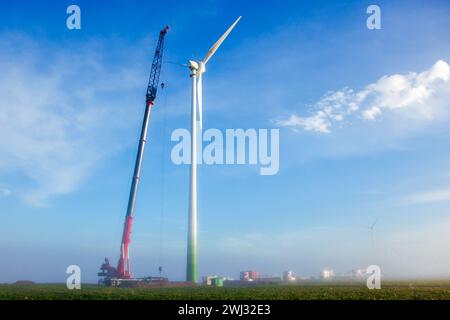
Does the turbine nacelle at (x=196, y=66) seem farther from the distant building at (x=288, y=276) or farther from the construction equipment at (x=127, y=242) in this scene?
the distant building at (x=288, y=276)

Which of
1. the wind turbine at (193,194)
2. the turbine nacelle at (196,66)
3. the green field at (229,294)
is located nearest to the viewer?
the green field at (229,294)

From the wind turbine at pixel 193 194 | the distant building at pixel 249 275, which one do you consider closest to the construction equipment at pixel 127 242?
the wind turbine at pixel 193 194

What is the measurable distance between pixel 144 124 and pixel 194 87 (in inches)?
617

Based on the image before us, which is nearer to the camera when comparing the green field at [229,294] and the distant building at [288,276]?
the green field at [229,294]

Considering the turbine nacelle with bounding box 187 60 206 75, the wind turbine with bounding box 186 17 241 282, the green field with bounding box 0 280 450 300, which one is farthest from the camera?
the turbine nacelle with bounding box 187 60 206 75

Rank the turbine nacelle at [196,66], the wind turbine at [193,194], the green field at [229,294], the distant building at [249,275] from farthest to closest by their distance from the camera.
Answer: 1. the distant building at [249,275]
2. the turbine nacelle at [196,66]
3. the wind turbine at [193,194]
4. the green field at [229,294]

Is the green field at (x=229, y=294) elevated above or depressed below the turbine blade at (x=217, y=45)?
below

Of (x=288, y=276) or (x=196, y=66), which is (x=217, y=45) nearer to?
(x=196, y=66)

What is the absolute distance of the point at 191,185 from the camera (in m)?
90.3

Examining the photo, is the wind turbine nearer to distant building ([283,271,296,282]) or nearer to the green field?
the green field

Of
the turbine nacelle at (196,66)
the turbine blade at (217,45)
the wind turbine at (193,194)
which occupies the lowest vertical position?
the wind turbine at (193,194)

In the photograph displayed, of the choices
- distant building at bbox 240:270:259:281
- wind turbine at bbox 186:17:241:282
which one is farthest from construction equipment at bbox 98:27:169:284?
distant building at bbox 240:270:259:281

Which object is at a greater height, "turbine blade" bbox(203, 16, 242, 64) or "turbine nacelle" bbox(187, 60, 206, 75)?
"turbine blade" bbox(203, 16, 242, 64)
